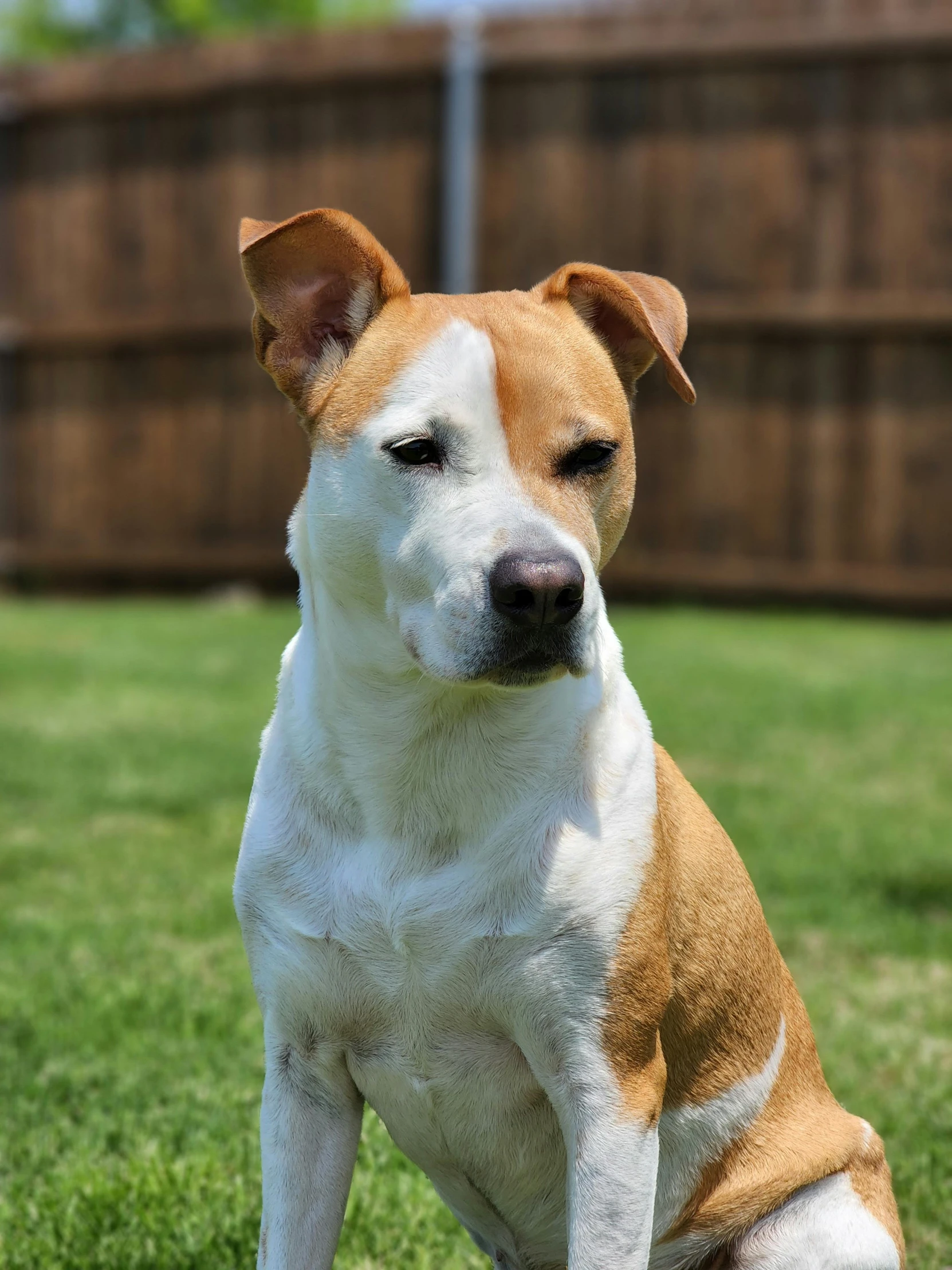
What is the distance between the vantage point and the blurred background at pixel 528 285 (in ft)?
20.3

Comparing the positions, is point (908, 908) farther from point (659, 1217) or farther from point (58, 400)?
point (58, 400)

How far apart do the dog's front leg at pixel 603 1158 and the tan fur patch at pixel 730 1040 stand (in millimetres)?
180

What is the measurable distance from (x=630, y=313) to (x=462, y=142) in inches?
308

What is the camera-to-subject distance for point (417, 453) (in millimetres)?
2062

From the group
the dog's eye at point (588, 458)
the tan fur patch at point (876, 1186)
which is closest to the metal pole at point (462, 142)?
the dog's eye at point (588, 458)

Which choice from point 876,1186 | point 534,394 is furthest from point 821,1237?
point 534,394

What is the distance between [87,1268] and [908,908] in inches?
111

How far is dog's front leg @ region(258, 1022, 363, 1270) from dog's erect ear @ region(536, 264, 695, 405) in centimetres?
118

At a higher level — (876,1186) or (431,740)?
(431,740)

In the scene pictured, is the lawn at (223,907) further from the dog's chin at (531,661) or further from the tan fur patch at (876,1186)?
the dog's chin at (531,661)

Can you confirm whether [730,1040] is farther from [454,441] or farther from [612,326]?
[612,326]

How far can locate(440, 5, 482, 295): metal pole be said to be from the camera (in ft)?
31.6

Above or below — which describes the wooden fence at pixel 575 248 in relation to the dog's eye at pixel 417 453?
below

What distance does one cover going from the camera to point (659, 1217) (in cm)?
228
